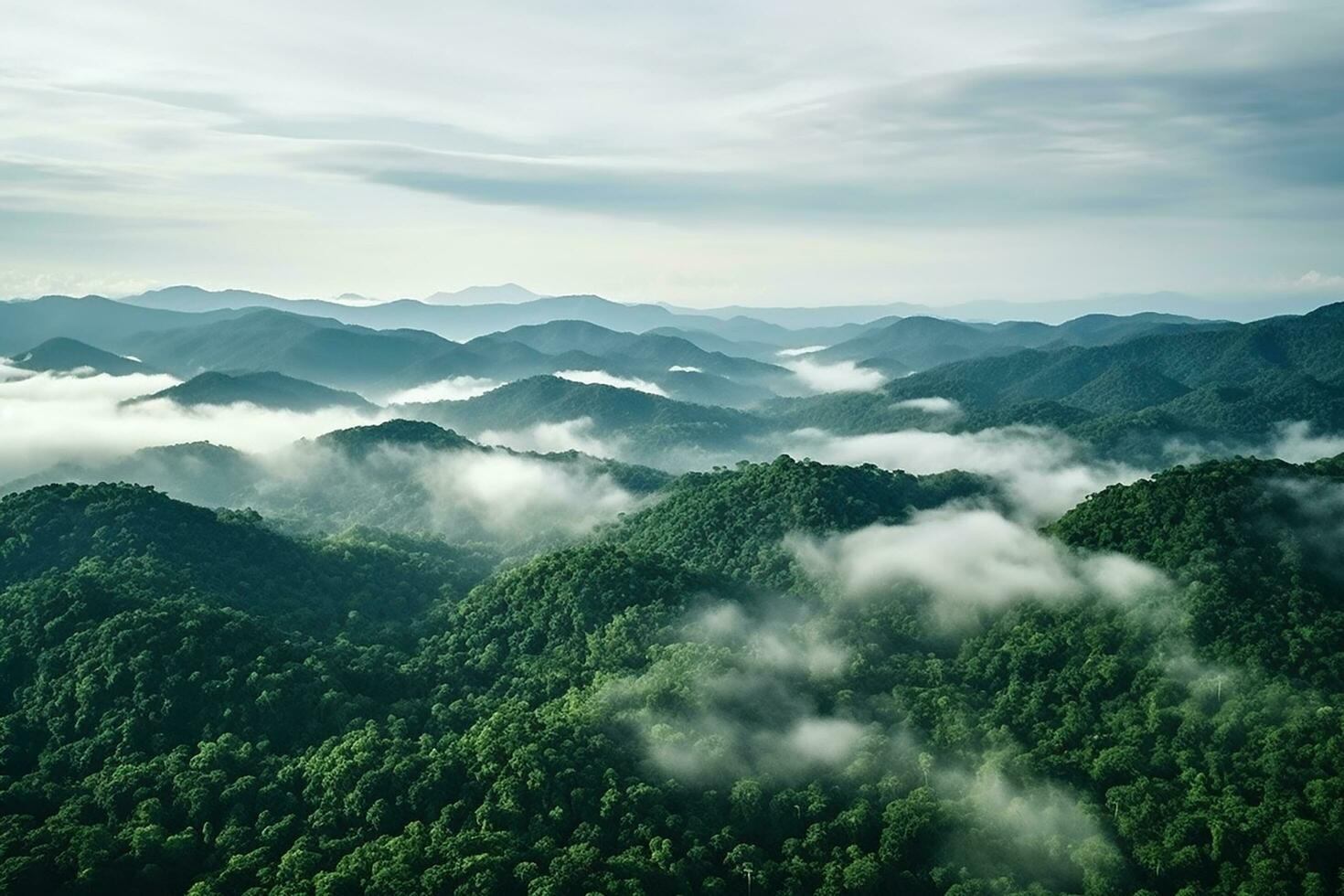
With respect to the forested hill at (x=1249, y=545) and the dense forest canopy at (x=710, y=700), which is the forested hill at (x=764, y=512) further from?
the forested hill at (x=1249, y=545)

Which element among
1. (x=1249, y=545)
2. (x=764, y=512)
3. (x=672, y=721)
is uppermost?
(x=1249, y=545)

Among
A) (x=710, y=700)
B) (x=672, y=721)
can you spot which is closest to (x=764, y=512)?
(x=710, y=700)

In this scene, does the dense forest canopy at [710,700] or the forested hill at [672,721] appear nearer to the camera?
the forested hill at [672,721]

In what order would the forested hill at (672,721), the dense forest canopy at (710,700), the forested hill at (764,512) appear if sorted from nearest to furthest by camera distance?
the forested hill at (672,721) < the dense forest canopy at (710,700) < the forested hill at (764,512)

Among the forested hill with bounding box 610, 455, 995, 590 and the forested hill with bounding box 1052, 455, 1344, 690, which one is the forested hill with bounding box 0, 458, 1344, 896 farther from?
the forested hill with bounding box 610, 455, 995, 590

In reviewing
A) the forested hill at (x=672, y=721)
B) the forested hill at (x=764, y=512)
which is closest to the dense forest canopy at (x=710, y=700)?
the forested hill at (x=672, y=721)

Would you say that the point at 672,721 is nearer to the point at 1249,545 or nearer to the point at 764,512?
the point at 764,512

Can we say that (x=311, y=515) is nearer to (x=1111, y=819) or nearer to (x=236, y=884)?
(x=236, y=884)

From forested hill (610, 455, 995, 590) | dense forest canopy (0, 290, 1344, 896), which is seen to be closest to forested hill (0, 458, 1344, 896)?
dense forest canopy (0, 290, 1344, 896)
